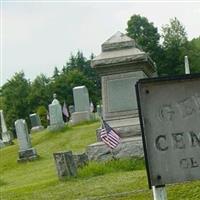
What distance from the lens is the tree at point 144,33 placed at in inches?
3039

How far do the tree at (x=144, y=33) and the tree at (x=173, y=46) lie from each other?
1.13 metres

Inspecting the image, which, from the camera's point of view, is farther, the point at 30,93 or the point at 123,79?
the point at 30,93

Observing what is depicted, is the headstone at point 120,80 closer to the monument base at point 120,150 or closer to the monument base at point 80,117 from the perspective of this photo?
the monument base at point 120,150

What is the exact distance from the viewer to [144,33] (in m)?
79.0

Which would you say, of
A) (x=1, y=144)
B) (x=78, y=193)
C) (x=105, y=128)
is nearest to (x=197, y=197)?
(x=78, y=193)

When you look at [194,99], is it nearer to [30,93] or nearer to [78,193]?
[78,193]

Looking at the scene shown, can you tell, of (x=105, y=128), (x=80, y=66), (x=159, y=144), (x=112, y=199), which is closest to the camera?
(x=159, y=144)

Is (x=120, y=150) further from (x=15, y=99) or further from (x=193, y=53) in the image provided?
(x=15, y=99)

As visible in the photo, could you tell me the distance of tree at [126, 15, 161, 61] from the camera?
253 feet

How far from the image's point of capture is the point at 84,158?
436 inches

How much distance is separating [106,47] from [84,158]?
2442 mm

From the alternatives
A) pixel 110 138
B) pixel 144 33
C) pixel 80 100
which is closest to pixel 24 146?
pixel 110 138

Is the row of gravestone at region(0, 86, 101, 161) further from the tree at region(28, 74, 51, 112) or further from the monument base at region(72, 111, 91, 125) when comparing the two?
the tree at region(28, 74, 51, 112)

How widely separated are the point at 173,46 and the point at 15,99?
21.0 metres
